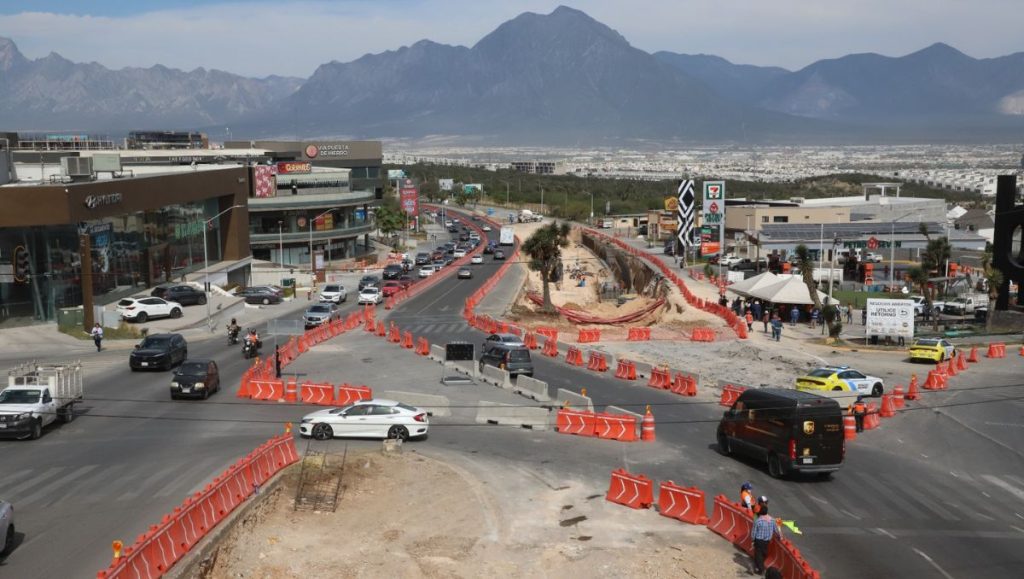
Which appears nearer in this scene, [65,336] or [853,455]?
[853,455]

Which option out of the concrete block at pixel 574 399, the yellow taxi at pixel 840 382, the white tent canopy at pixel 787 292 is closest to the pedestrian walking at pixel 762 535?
the concrete block at pixel 574 399

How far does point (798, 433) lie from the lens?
26.1 m

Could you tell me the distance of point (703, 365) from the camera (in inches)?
1852

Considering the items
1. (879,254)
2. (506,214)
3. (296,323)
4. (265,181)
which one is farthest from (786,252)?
(506,214)

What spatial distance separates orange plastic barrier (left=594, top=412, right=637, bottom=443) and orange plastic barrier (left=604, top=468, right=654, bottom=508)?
21.5 feet

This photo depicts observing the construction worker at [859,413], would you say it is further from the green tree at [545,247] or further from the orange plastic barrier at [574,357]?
the green tree at [545,247]

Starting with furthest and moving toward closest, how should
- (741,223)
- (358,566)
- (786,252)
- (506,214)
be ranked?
(506,214) → (741,223) → (786,252) → (358,566)

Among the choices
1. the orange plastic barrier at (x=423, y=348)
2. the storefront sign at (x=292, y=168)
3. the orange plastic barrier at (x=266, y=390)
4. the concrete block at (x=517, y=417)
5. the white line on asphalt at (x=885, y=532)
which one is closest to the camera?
the white line on asphalt at (x=885, y=532)

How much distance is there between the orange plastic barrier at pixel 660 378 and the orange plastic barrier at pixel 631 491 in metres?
15.8

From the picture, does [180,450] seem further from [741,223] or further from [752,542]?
[741,223]

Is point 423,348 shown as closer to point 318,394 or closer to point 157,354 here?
point 318,394

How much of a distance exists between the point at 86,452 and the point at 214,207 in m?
62.6

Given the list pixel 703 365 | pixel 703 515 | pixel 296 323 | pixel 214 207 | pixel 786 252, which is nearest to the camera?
pixel 703 515

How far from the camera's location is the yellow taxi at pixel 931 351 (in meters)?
47.9
